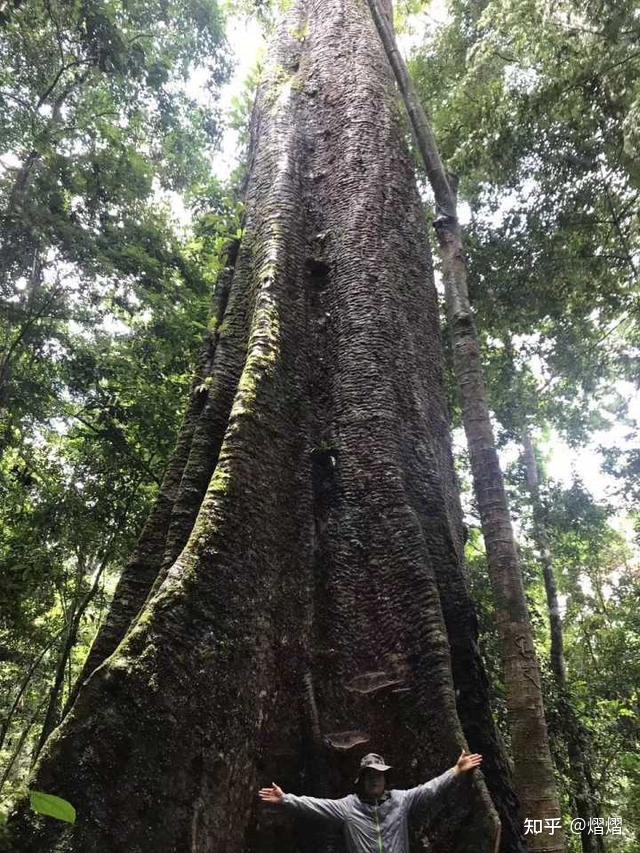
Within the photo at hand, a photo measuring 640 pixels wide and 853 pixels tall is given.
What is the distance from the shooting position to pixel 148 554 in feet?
9.20

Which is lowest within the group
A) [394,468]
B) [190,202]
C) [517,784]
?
[517,784]

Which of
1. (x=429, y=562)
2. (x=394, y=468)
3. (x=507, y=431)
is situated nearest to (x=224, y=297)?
(x=394, y=468)

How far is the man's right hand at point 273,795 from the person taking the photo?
6.71 ft

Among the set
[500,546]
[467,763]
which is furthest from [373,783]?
[500,546]

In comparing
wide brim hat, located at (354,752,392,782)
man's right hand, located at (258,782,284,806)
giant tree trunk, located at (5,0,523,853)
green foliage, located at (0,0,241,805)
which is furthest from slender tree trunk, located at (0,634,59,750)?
wide brim hat, located at (354,752,392,782)

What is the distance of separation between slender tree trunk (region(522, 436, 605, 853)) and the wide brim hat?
4.95 meters


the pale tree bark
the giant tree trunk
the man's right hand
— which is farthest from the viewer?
the pale tree bark

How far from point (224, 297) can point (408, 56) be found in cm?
709

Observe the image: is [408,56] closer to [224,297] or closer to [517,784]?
[224,297]

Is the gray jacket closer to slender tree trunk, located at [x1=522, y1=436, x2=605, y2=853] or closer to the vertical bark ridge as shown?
the vertical bark ridge

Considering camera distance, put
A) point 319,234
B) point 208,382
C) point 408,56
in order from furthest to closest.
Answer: point 408,56 → point 319,234 → point 208,382

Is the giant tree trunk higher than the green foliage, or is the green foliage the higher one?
the green foliage

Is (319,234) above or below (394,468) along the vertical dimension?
above

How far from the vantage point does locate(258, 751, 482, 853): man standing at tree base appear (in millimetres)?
2057
